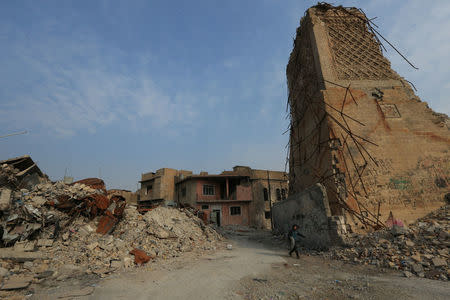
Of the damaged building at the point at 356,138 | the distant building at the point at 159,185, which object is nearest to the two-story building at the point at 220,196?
the distant building at the point at 159,185

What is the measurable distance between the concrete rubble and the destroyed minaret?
20.0 feet

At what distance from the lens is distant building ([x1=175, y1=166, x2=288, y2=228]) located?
953 inches

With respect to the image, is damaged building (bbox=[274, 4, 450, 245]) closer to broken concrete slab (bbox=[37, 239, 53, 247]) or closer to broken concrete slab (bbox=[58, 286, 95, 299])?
broken concrete slab (bbox=[58, 286, 95, 299])

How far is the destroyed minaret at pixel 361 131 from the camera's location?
7.88m

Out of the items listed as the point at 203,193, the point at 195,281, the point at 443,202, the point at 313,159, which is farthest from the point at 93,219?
the point at 203,193

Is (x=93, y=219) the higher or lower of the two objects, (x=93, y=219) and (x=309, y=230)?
the higher

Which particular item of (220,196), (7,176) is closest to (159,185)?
(220,196)

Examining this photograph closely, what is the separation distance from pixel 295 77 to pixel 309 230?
8334 mm

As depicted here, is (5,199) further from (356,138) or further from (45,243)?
(356,138)

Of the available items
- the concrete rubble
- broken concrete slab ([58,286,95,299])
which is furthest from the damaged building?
broken concrete slab ([58,286,95,299])

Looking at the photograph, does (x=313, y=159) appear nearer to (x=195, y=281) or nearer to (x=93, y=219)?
(x=195, y=281)

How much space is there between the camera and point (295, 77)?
40.9ft

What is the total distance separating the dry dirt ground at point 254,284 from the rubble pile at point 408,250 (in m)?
0.36

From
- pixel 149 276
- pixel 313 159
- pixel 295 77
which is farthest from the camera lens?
pixel 295 77
